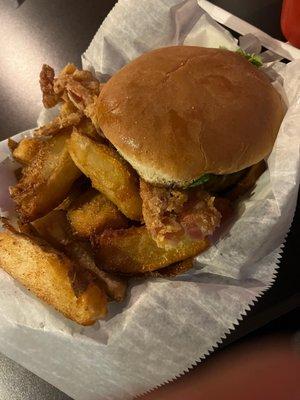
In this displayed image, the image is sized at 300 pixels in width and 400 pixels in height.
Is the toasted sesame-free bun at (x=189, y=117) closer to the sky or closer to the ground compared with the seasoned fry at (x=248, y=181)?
closer to the sky

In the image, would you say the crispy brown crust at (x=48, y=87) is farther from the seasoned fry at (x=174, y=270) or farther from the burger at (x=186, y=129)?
the seasoned fry at (x=174, y=270)

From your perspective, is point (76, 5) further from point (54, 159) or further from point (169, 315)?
point (169, 315)

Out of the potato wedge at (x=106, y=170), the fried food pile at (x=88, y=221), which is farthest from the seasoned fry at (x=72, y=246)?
the potato wedge at (x=106, y=170)

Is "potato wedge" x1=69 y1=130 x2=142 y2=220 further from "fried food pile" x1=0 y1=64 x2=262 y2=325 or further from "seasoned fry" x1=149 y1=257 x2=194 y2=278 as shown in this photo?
"seasoned fry" x1=149 y1=257 x2=194 y2=278

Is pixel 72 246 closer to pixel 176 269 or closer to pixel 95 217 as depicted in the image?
pixel 95 217

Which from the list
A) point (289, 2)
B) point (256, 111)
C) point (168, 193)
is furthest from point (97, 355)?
point (289, 2)
